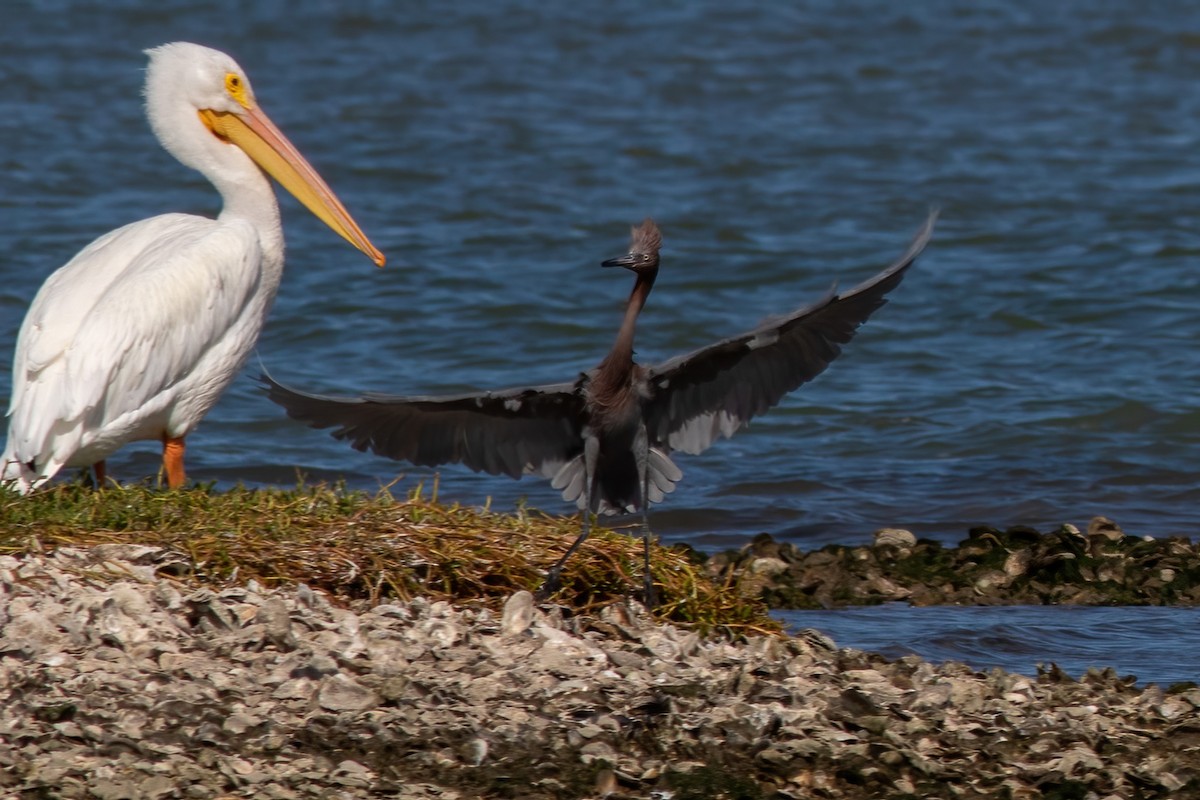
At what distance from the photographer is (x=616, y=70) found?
20.4 m

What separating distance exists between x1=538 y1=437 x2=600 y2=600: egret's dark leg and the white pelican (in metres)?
1.79

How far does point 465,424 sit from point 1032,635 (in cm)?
218

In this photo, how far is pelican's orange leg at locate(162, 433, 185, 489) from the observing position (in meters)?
6.77

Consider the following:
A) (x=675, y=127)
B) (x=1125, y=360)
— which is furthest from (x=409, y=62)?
(x=1125, y=360)

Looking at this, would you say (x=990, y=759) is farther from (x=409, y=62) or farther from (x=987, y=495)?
(x=409, y=62)

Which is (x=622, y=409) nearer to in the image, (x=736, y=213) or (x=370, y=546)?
(x=370, y=546)

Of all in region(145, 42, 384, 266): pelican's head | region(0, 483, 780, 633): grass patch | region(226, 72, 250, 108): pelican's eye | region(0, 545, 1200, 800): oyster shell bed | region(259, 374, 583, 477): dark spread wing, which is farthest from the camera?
region(226, 72, 250, 108): pelican's eye

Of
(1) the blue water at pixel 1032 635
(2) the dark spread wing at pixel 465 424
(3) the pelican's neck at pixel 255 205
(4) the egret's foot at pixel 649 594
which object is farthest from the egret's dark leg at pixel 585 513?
(3) the pelican's neck at pixel 255 205

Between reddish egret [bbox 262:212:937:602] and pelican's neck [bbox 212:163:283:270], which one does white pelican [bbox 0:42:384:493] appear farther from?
reddish egret [bbox 262:212:937:602]

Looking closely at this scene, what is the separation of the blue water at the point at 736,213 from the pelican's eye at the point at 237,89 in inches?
52.9

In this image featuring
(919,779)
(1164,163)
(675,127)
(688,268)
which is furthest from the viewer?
(675,127)

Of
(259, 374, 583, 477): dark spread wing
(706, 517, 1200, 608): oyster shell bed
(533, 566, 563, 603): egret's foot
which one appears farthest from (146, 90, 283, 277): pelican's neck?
(533, 566, 563, 603): egret's foot

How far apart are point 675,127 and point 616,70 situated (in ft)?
9.39

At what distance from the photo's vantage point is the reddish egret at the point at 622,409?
552cm
